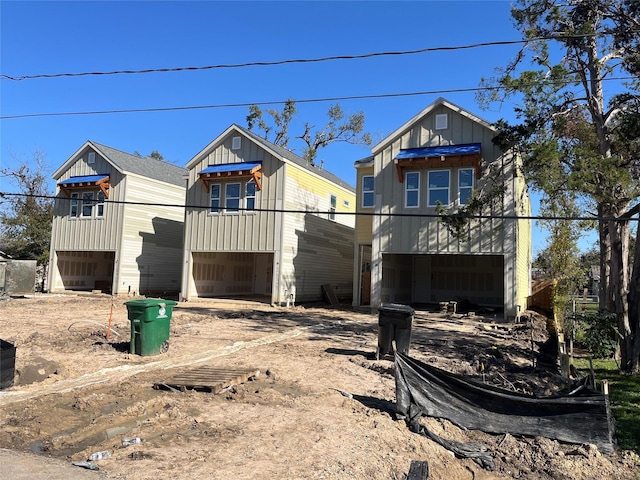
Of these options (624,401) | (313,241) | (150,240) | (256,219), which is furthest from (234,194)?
(624,401)

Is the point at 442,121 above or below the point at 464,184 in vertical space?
above

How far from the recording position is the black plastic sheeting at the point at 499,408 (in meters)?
6.10

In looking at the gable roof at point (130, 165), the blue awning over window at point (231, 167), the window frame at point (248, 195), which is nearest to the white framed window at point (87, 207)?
the gable roof at point (130, 165)

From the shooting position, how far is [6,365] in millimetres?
7113

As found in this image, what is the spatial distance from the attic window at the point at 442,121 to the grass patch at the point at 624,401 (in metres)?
10.1

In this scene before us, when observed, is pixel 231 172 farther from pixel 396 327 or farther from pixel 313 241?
pixel 396 327

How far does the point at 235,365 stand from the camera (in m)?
9.03

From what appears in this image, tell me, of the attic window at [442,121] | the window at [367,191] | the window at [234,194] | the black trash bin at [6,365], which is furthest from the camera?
the window at [367,191]

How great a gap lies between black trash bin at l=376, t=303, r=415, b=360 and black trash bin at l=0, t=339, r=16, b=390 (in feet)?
21.5

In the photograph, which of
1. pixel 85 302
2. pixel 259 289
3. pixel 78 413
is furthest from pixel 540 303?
pixel 78 413

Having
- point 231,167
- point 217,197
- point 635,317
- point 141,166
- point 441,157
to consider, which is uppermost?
point 141,166

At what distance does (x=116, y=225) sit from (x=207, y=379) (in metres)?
20.1

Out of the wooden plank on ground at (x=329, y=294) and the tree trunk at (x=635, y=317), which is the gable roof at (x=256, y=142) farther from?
the tree trunk at (x=635, y=317)

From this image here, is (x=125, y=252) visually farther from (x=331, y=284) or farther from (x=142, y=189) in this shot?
(x=331, y=284)
